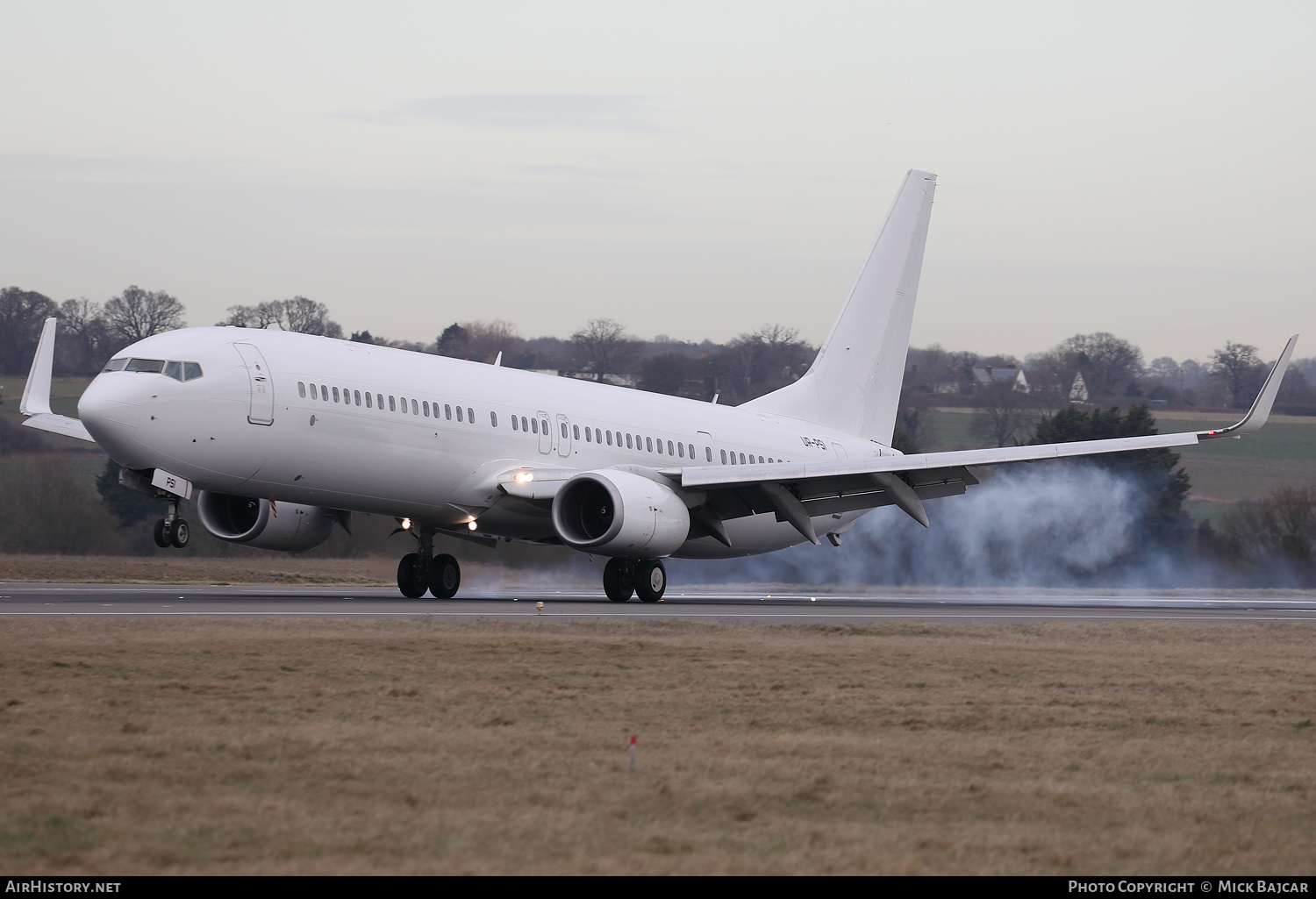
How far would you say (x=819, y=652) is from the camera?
1834cm

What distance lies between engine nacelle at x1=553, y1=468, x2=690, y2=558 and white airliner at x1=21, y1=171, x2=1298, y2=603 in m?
0.04

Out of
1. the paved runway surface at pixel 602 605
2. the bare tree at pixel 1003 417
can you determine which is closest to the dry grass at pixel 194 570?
the paved runway surface at pixel 602 605

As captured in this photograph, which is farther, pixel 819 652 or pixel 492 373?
pixel 492 373

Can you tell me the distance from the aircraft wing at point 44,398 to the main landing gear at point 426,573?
630 centimetres

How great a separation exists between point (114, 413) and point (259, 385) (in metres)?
2.28

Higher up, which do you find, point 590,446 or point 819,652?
point 590,446

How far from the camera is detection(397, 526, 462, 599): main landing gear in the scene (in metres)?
28.5

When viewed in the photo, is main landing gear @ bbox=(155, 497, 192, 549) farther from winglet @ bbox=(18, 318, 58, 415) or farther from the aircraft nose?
winglet @ bbox=(18, 318, 58, 415)

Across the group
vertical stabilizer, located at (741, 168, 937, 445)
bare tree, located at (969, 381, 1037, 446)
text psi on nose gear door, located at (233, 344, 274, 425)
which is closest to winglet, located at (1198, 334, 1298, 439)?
vertical stabilizer, located at (741, 168, 937, 445)

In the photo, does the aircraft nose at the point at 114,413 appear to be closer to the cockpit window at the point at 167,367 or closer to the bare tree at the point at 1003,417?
the cockpit window at the point at 167,367

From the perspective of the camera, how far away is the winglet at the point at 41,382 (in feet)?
84.5

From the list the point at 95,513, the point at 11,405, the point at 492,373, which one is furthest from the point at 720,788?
the point at 11,405

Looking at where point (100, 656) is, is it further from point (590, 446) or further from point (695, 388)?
point (695, 388)

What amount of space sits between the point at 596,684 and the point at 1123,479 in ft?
130
